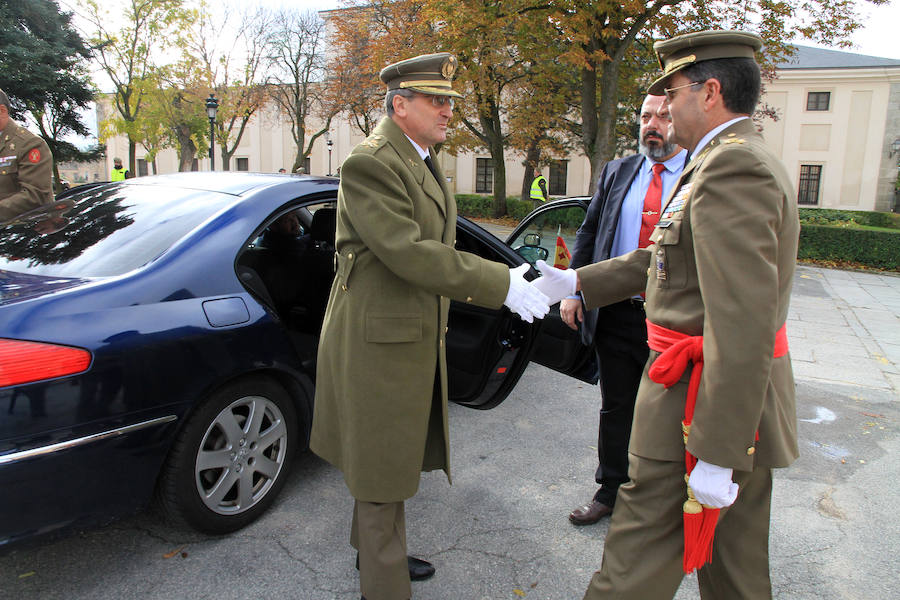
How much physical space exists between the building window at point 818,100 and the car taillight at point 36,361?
4578cm

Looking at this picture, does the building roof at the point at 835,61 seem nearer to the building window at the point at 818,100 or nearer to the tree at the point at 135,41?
the building window at the point at 818,100

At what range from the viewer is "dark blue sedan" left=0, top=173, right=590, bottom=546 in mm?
2016

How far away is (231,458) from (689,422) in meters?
1.91

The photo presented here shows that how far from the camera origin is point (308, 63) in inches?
1393

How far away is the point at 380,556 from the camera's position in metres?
2.14

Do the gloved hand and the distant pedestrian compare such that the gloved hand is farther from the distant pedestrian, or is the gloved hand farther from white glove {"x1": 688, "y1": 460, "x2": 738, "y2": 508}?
the distant pedestrian

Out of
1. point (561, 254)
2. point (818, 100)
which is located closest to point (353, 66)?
point (561, 254)

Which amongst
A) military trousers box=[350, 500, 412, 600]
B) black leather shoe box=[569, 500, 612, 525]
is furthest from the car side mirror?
military trousers box=[350, 500, 412, 600]

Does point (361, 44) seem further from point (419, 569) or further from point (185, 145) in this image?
point (419, 569)

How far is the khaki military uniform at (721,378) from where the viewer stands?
1462 millimetres

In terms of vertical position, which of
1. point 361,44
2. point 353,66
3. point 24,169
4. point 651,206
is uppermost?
point 361,44

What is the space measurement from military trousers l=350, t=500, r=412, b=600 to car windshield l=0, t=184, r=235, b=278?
1.36 metres

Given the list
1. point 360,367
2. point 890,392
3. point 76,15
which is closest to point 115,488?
point 360,367

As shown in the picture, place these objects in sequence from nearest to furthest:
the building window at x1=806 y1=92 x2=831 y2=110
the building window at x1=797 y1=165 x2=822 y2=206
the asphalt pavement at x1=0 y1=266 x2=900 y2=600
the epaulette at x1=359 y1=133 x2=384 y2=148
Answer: the epaulette at x1=359 y1=133 x2=384 y2=148, the asphalt pavement at x1=0 y1=266 x2=900 y2=600, the building window at x1=806 y1=92 x2=831 y2=110, the building window at x1=797 y1=165 x2=822 y2=206
